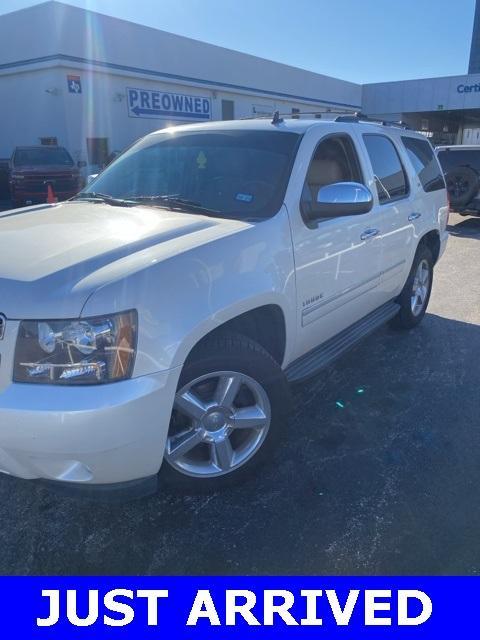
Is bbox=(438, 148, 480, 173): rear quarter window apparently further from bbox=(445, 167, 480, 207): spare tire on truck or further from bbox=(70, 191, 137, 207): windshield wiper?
bbox=(70, 191, 137, 207): windshield wiper

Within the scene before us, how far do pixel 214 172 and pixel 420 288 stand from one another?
2.85m

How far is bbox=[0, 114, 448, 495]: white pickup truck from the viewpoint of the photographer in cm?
195

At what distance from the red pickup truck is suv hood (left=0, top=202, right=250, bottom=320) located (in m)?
10.9

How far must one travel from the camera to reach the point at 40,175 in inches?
505

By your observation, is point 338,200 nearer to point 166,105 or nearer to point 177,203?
point 177,203

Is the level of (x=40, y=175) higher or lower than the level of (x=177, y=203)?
higher

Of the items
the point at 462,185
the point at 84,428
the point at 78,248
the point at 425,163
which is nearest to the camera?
the point at 84,428

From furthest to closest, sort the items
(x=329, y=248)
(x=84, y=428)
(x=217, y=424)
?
(x=329, y=248) → (x=217, y=424) → (x=84, y=428)

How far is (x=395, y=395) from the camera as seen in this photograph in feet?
12.3

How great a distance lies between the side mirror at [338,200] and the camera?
2.92 metres

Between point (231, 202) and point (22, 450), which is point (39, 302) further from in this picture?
point (231, 202)

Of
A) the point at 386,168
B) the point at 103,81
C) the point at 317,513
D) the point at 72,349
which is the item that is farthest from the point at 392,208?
the point at 103,81

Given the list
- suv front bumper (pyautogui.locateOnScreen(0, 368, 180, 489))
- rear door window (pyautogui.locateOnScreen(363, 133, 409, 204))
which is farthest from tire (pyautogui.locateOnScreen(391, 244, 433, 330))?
suv front bumper (pyautogui.locateOnScreen(0, 368, 180, 489))


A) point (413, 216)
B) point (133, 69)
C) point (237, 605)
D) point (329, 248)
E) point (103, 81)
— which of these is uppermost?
point (133, 69)
